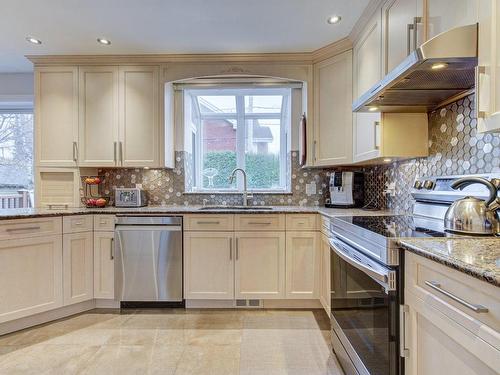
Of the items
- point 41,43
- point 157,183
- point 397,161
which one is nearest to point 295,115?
point 397,161

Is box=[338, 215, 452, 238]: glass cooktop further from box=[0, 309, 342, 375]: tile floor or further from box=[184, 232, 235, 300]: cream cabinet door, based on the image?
box=[184, 232, 235, 300]: cream cabinet door

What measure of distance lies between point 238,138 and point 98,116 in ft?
4.82

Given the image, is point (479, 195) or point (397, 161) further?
point (397, 161)

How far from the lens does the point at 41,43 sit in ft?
8.70

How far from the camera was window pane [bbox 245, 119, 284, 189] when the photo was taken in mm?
3354

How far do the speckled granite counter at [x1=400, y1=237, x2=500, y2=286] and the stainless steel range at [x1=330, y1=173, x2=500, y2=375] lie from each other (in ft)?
0.39

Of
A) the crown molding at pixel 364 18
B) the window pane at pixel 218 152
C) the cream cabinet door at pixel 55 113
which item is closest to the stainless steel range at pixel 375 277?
the crown molding at pixel 364 18

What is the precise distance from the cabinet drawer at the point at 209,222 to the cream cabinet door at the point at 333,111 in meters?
1.04

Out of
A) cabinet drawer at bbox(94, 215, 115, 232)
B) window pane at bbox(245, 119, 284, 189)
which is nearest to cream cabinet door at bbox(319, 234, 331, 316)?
window pane at bbox(245, 119, 284, 189)

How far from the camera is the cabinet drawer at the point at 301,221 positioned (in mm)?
2596

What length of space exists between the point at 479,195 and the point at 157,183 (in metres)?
A: 2.78

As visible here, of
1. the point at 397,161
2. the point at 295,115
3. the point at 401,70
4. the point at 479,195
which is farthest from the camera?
the point at 295,115

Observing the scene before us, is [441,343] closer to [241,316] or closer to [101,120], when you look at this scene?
[241,316]

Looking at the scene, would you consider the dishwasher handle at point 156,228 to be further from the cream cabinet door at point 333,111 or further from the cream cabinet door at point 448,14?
the cream cabinet door at point 448,14
